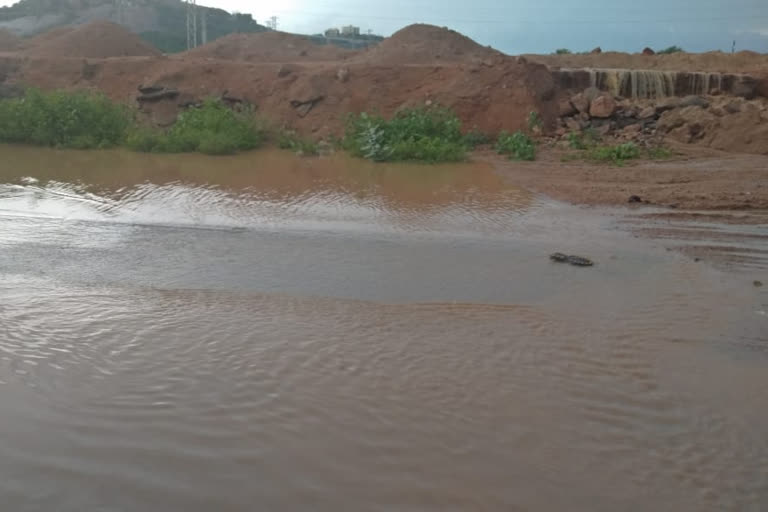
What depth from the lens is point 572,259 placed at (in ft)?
22.1

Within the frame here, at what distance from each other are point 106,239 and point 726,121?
13578mm

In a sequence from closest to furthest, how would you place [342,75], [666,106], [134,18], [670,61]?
[666,106], [342,75], [670,61], [134,18]

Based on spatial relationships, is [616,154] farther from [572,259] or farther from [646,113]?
[572,259]

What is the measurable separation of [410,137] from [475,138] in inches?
88.5

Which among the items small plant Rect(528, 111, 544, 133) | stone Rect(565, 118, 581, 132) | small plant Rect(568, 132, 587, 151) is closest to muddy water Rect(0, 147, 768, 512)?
small plant Rect(568, 132, 587, 151)

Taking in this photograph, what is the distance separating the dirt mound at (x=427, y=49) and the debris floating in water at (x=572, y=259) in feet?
58.7

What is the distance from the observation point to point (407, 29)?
1057 inches

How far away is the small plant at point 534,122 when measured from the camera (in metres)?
16.1

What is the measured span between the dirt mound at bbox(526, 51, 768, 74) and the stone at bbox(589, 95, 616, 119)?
9857 mm

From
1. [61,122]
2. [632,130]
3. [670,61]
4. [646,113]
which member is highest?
[670,61]

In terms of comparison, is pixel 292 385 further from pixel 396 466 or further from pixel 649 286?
pixel 649 286

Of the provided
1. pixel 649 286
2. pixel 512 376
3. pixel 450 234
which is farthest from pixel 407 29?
pixel 512 376

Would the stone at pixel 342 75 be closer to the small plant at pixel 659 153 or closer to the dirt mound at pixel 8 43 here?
the small plant at pixel 659 153

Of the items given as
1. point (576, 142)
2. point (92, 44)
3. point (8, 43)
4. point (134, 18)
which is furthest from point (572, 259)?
point (134, 18)
